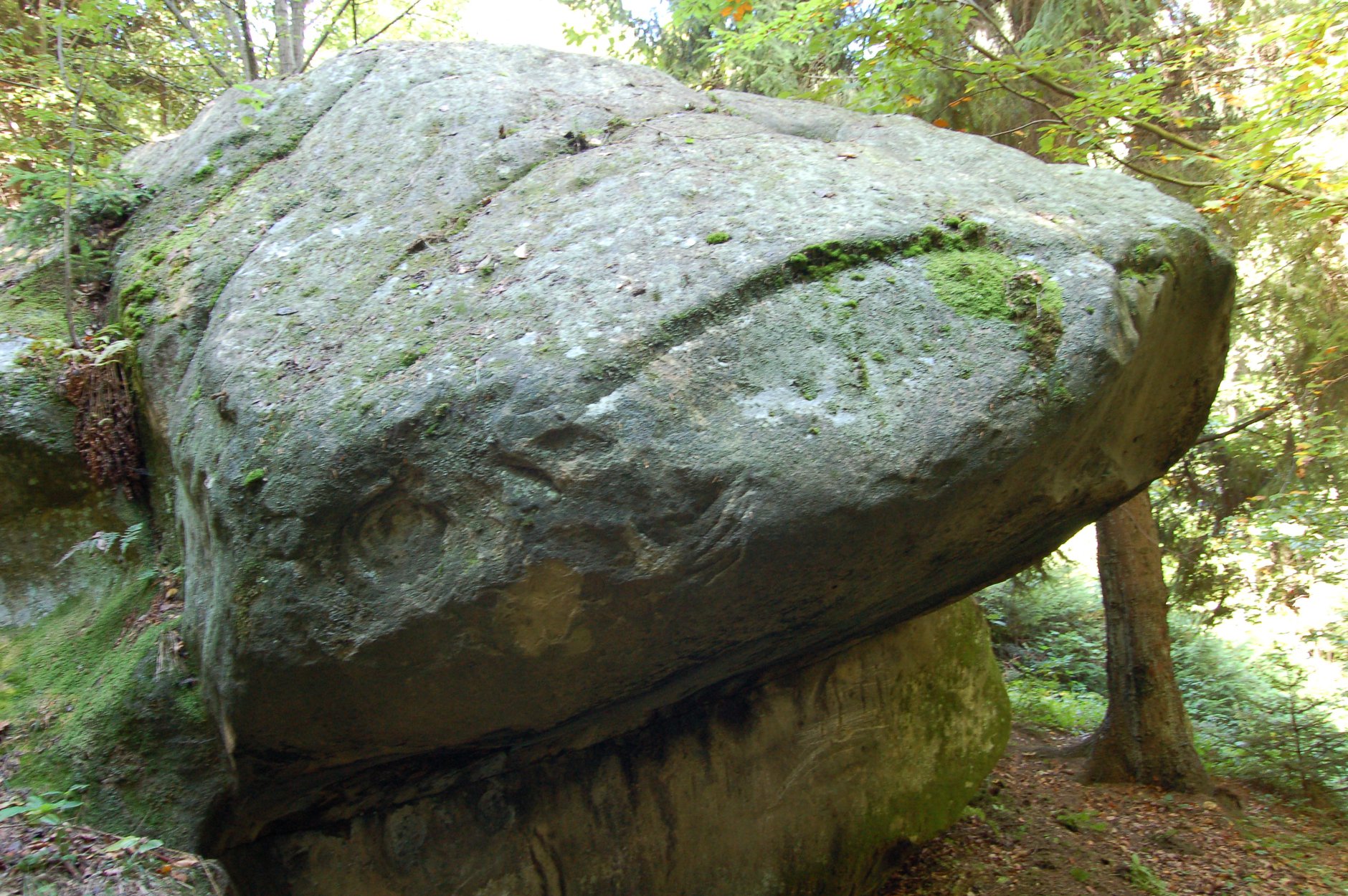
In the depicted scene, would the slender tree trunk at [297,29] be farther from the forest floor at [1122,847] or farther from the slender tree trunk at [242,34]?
the forest floor at [1122,847]

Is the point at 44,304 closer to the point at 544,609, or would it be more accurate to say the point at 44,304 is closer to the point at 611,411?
the point at 544,609

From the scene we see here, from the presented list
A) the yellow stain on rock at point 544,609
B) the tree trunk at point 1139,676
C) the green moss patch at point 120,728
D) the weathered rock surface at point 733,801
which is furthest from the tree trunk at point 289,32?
the tree trunk at point 1139,676

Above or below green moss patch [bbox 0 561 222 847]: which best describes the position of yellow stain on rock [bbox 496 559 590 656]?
above

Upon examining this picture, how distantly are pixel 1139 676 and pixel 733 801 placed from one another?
3.64 m

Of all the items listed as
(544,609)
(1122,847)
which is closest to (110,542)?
(544,609)

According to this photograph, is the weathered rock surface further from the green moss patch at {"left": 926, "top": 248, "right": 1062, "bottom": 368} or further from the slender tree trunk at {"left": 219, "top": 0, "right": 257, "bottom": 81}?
the slender tree trunk at {"left": 219, "top": 0, "right": 257, "bottom": 81}

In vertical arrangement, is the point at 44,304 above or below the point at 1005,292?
above

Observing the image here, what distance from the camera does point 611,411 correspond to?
2623mm

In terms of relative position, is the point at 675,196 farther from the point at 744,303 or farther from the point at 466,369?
the point at 466,369

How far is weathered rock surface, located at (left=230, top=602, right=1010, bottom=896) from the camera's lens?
12.8 feet

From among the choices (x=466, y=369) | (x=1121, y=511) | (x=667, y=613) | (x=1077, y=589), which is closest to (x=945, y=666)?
(x=1121, y=511)

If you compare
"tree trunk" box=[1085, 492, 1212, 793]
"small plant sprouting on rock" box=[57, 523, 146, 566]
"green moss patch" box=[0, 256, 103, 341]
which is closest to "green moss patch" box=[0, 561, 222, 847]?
"small plant sprouting on rock" box=[57, 523, 146, 566]

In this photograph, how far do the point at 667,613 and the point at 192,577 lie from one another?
6.27ft

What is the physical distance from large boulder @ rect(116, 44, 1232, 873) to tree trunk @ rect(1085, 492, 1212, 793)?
322 centimetres
